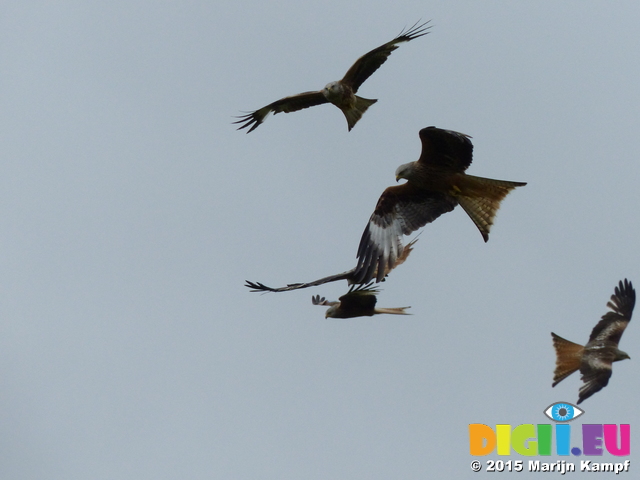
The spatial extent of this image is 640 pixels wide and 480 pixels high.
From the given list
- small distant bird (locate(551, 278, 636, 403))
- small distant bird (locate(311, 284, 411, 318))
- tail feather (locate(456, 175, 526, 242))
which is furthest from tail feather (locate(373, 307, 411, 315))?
small distant bird (locate(551, 278, 636, 403))

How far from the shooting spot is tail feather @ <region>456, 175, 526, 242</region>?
34.4 feet

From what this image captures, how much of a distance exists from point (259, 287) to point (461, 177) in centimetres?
246

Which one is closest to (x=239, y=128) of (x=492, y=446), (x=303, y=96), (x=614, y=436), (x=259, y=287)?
(x=303, y=96)

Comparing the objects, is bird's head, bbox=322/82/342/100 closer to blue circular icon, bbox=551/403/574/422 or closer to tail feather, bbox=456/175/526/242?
tail feather, bbox=456/175/526/242

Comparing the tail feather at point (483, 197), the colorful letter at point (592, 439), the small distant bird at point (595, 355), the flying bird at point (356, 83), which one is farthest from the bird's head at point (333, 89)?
the colorful letter at point (592, 439)

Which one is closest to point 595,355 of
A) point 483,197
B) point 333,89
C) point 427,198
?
point 483,197

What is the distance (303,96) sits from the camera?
548 inches

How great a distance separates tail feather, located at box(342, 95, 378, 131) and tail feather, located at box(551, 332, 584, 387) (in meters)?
3.74

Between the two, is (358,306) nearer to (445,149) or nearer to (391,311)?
(391,311)

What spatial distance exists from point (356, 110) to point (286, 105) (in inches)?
61.6

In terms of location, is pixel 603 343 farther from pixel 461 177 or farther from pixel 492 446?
pixel 461 177

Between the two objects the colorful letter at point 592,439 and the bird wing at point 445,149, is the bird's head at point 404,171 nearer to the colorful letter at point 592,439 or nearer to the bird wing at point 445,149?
the bird wing at point 445,149

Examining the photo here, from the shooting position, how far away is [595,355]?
11.8 metres

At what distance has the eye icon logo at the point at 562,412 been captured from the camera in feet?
40.4
